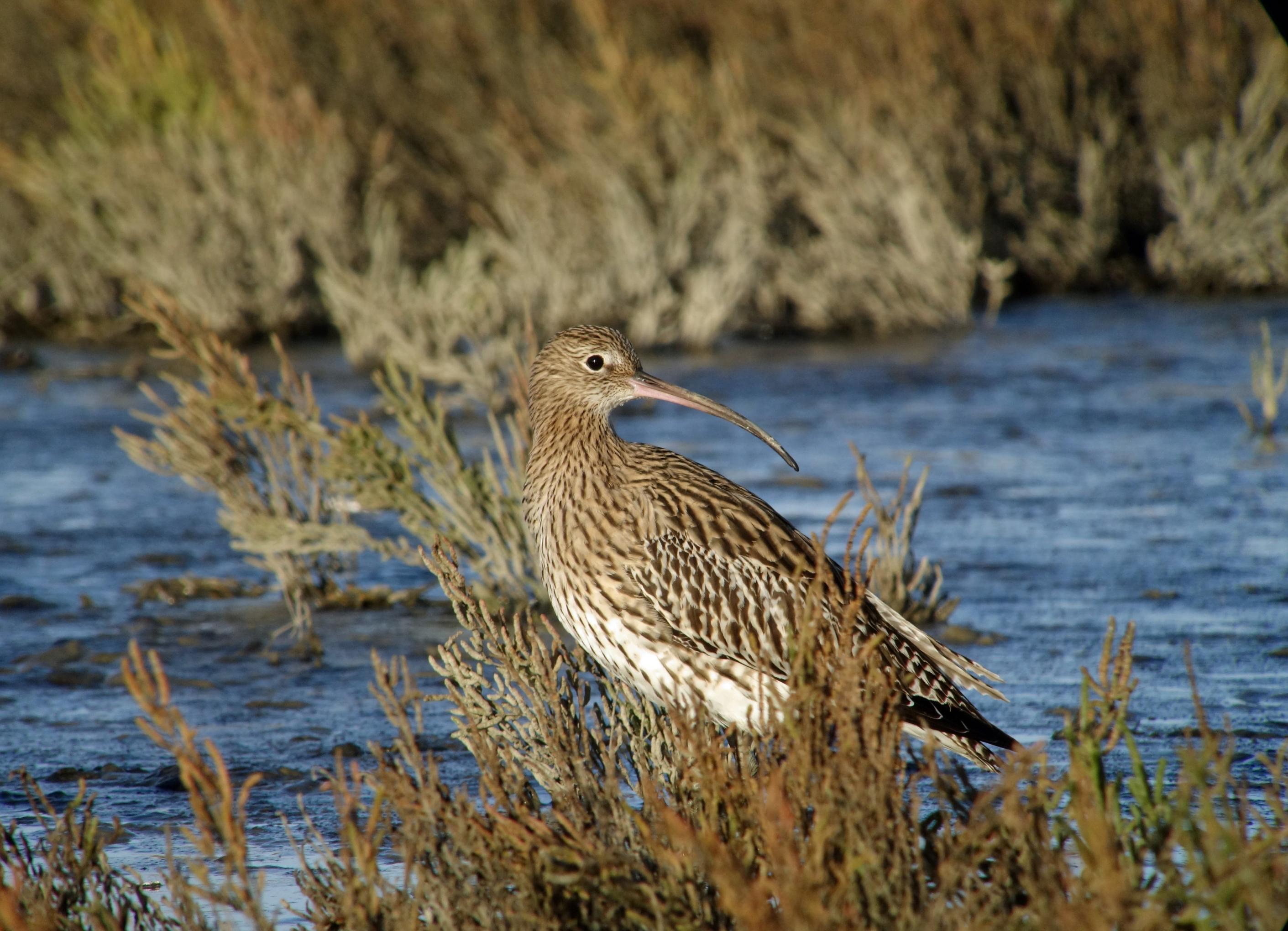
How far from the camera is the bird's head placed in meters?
5.28

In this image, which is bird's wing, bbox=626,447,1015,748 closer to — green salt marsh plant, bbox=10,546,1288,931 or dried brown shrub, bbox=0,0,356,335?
green salt marsh plant, bbox=10,546,1288,931

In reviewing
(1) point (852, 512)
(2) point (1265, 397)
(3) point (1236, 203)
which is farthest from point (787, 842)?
(3) point (1236, 203)

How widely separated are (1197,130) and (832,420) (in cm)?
632

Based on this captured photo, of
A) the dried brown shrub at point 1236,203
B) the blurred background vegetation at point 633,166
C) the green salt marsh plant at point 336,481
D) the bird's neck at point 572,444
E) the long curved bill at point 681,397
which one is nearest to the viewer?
the bird's neck at point 572,444

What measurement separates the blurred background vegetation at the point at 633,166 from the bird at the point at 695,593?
21.5ft

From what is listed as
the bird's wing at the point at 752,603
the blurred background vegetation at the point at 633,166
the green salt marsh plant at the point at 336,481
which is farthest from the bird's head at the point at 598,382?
the blurred background vegetation at the point at 633,166

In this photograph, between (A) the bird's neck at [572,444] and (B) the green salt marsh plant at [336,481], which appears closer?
(A) the bird's neck at [572,444]

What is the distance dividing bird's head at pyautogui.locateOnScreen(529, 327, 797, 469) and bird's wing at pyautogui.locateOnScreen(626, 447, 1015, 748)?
0.54 m

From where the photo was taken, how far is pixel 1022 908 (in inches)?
118

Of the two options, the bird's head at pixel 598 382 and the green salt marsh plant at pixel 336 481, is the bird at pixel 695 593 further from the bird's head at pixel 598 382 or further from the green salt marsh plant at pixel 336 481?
the green salt marsh plant at pixel 336 481

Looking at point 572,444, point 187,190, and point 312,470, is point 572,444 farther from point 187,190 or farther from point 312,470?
point 187,190

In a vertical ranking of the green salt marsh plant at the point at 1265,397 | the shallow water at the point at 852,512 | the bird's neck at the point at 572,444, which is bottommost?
the shallow water at the point at 852,512

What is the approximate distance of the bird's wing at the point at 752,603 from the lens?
4523 mm

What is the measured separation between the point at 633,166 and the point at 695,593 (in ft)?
31.8
